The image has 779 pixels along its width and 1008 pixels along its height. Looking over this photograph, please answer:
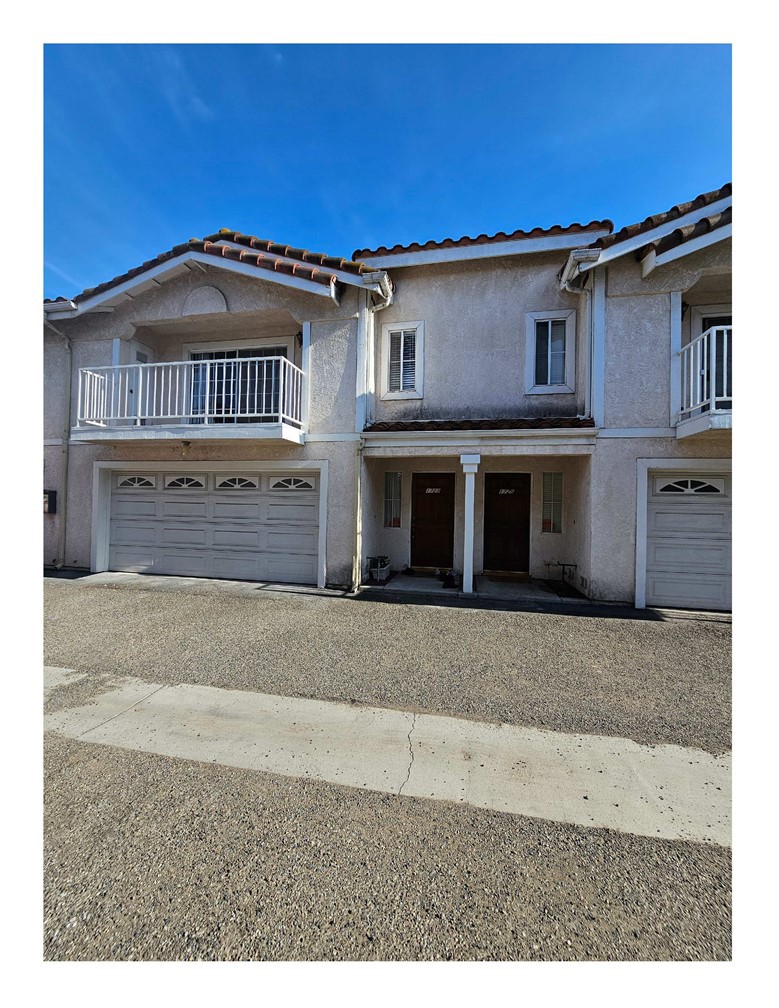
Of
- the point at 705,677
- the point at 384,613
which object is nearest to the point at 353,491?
the point at 384,613

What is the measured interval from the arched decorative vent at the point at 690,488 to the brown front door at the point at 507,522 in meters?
2.41

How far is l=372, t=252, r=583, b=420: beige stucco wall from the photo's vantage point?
24.4ft

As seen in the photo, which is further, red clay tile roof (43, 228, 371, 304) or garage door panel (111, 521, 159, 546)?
garage door panel (111, 521, 159, 546)

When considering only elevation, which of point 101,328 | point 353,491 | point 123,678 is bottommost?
point 123,678

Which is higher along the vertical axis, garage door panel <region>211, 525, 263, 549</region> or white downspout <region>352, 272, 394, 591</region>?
white downspout <region>352, 272, 394, 591</region>

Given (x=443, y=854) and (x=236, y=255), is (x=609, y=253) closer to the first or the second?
(x=236, y=255)

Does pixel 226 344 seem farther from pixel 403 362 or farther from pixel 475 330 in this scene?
pixel 475 330

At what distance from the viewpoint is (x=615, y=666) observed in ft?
13.7

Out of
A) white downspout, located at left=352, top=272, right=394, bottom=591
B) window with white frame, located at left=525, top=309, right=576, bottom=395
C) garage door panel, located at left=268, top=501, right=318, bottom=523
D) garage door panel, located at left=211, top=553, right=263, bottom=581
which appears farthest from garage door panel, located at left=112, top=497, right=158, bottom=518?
window with white frame, located at left=525, top=309, right=576, bottom=395

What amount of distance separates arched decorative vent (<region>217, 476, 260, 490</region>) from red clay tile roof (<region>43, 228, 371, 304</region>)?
378 cm

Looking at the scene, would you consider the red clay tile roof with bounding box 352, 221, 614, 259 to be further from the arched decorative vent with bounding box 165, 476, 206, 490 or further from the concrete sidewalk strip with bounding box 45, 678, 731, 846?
the concrete sidewalk strip with bounding box 45, 678, 731, 846

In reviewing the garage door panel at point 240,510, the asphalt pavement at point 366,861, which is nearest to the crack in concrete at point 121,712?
the asphalt pavement at point 366,861

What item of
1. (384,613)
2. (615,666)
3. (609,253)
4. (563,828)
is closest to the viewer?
(563,828)

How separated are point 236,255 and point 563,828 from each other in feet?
29.0
